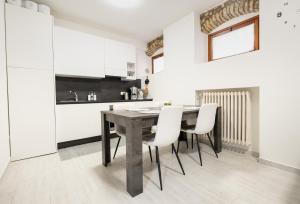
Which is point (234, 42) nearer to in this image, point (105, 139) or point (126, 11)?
point (126, 11)

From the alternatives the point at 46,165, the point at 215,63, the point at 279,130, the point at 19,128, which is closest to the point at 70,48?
the point at 19,128

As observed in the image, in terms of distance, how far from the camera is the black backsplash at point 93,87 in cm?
313

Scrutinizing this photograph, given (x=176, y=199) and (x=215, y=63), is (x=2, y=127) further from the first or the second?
(x=215, y=63)

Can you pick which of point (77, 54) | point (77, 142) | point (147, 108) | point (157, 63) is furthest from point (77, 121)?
point (157, 63)

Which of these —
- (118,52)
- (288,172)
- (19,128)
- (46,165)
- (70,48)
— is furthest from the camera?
(118,52)

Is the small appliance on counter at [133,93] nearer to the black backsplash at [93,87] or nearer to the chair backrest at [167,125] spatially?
the black backsplash at [93,87]

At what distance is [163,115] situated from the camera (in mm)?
1478

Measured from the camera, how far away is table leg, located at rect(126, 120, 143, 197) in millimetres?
1394

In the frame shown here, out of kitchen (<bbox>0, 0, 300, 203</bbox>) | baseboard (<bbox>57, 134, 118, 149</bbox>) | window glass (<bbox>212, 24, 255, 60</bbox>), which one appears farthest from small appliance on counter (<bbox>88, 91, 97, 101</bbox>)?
window glass (<bbox>212, 24, 255, 60</bbox>)

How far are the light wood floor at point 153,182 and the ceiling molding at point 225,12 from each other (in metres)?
2.20

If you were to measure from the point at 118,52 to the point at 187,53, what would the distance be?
156cm

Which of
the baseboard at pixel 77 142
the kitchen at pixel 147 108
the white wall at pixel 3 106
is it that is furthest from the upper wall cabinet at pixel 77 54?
the baseboard at pixel 77 142

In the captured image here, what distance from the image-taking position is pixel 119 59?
3.53m

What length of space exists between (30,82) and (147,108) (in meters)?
1.82
